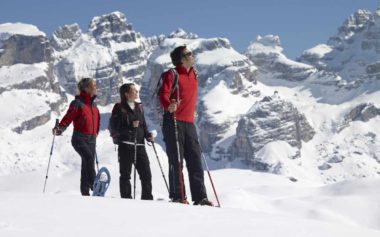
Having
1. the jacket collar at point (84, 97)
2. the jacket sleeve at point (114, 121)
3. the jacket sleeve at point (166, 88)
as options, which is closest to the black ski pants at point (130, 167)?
the jacket sleeve at point (114, 121)

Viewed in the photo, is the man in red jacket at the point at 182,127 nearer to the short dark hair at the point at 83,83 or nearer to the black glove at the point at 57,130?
the short dark hair at the point at 83,83

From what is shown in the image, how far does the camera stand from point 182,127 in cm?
1129

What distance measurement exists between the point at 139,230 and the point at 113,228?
0.31 m

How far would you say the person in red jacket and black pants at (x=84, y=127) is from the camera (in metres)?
13.0

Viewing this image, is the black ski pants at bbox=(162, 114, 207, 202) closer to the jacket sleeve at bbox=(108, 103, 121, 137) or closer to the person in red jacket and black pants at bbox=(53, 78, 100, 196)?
the jacket sleeve at bbox=(108, 103, 121, 137)

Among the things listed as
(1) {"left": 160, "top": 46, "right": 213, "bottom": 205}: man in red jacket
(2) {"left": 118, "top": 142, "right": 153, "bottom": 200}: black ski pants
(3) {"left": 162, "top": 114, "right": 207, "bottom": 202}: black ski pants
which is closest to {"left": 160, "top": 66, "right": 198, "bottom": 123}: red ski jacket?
(1) {"left": 160, "top": 46, "right": 213, "bottom": 205}: man in red jacket

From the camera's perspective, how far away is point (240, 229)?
25.0 ft

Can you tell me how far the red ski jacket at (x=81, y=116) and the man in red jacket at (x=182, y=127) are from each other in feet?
8.42

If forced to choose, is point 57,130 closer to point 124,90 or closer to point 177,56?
point 124,90

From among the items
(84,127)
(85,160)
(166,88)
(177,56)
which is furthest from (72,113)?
(177,56)

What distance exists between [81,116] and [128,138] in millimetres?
1389

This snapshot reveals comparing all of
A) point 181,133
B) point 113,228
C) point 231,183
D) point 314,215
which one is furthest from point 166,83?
point 231,183

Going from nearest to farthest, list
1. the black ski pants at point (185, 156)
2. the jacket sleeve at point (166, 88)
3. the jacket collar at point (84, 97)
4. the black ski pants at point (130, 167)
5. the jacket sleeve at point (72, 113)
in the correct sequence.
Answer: the jacket sleeve at point (166, 88)
the black ski pants at point (185, 156)
the black ski pants at point (130, 167)
the jacket sleeve at point (72, 113)
the jacket collar at point (84, 97)

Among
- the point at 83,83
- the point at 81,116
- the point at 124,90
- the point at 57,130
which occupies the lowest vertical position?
the point at 57,130
